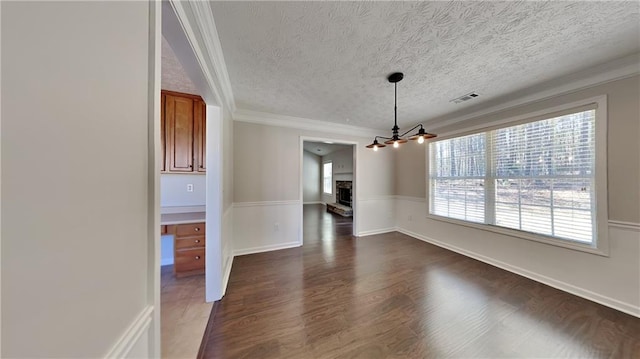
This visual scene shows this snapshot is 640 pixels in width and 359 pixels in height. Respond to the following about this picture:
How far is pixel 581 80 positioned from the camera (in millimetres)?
2158

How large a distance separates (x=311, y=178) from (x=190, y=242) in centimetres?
721

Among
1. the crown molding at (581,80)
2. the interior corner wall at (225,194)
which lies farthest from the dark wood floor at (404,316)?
the crown molding at (581,80)

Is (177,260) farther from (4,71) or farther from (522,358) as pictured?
(522,358)

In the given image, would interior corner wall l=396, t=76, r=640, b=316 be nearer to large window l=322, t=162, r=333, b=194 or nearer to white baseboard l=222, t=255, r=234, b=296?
white baseboard l=222, t=255, r=234, b=296

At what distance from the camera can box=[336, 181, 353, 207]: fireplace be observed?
288 inches

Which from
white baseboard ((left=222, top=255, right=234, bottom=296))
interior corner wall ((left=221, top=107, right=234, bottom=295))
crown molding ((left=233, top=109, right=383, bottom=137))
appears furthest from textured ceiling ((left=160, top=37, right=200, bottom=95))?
white baseboard ((left=222, top=255, right=234, bottom=296))

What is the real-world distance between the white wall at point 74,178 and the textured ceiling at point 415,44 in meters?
1.09

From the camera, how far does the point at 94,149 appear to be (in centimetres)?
52

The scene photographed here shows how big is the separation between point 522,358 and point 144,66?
288 cm

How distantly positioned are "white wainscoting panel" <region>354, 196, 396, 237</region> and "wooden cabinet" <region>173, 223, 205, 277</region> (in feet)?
9.80

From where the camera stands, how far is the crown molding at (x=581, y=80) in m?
1.88

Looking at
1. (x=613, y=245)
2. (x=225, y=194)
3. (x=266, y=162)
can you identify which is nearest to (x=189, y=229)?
(x=225, y=194)

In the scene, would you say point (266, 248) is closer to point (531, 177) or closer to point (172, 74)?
point (172, 74)

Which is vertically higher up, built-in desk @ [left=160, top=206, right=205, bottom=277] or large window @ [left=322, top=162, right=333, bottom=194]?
large window @ [left=322, top=162, right=333, bottom=194]
